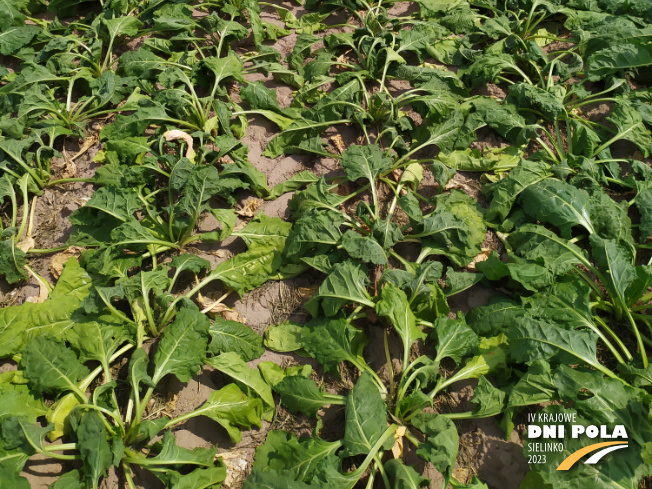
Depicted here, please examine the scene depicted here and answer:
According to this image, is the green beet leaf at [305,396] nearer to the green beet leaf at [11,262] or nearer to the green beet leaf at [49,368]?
the green beet leaf at [49,368]

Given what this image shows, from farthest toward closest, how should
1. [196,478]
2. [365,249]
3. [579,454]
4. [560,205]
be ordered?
[560,205] < [365,249] < [196,478] < [579,454]

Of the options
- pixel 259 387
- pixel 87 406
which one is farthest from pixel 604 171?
pixel 87 406

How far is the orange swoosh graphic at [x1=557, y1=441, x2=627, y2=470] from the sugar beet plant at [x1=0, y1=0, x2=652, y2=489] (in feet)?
0.14

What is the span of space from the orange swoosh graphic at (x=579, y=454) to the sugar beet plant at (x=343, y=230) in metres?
0.04

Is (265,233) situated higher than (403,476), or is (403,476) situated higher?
(265,233)

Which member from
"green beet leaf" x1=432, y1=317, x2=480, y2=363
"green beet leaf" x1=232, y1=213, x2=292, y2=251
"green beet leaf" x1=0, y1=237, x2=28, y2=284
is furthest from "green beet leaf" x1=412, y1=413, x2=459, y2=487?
"green beet leaf" x1=0, y1=237, x2=28, y2=284

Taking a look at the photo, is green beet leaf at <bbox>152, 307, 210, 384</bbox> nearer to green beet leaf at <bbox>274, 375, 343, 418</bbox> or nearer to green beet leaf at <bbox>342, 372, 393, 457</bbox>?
green beet leaf at <bbox>274, 375, 343, 418</bbox>

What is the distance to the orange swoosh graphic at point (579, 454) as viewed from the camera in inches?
89.4

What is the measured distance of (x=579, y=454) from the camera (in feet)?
7.50

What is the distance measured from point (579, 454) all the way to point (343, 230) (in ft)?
6.65

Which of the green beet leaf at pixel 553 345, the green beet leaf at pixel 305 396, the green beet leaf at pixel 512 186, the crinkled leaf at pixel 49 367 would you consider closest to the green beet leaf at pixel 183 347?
the crinkled leaf at pixel 49 367

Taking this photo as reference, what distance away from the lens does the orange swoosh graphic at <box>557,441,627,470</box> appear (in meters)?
2.27

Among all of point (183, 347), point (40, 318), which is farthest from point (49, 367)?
point (183, 347)

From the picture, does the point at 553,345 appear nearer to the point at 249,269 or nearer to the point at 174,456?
the point at 249,269
